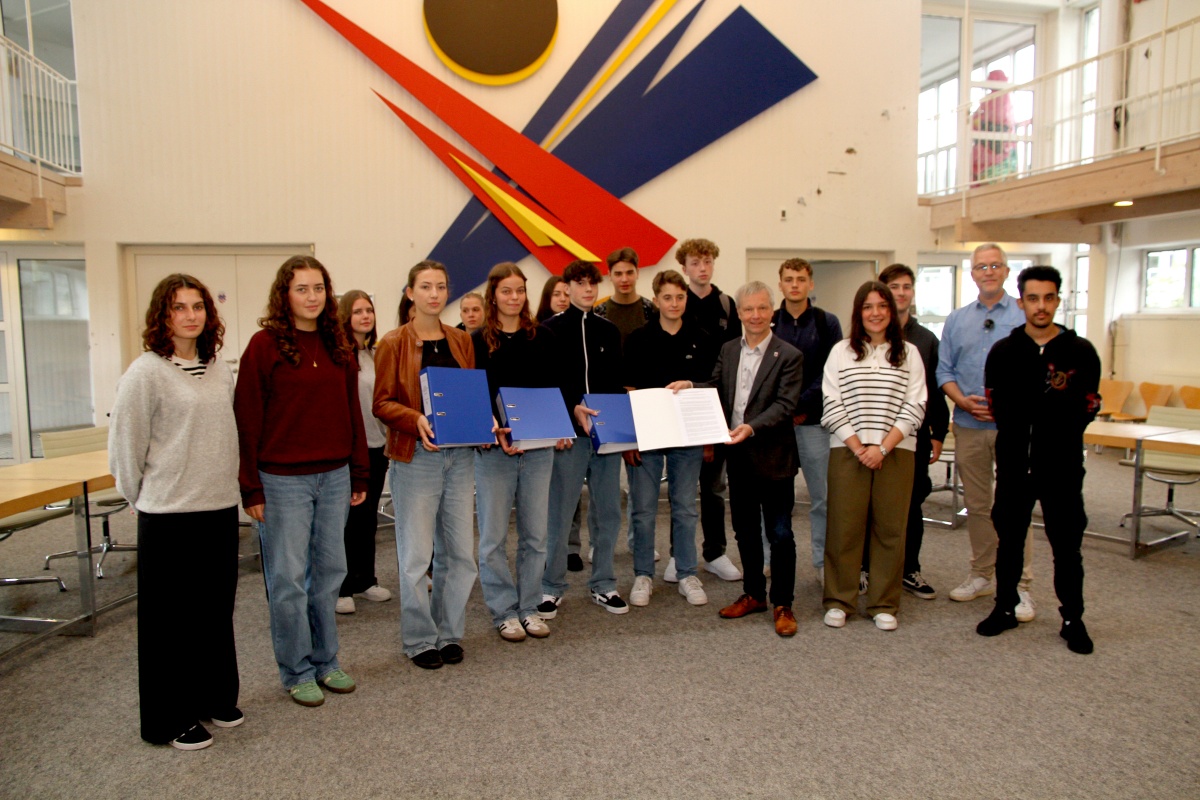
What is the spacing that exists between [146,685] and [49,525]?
379cm

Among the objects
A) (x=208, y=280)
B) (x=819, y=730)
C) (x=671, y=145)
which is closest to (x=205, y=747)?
(x=819, y=730)

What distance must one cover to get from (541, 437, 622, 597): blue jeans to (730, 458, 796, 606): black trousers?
54 cm

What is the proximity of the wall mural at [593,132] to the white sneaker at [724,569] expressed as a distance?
3742mm

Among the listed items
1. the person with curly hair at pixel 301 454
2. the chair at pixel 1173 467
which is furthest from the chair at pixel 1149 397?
the person with curly hair at pixel 301 454

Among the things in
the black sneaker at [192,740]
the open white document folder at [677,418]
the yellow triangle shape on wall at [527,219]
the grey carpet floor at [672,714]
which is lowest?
the grey carpet floor at [672,714]

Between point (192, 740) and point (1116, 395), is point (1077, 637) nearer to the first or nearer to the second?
point (192, 740)

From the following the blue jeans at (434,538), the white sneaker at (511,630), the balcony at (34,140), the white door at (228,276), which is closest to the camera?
the blue jeans at (434,538)

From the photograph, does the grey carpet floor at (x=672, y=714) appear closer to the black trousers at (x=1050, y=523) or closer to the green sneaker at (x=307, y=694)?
the green sneaker at (x=307, y=694)

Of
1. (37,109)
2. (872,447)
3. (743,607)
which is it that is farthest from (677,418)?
(37,109)

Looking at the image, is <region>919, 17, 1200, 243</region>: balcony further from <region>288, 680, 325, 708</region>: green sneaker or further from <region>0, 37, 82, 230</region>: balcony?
<region>0, 37, 82, 230</region>: balcony

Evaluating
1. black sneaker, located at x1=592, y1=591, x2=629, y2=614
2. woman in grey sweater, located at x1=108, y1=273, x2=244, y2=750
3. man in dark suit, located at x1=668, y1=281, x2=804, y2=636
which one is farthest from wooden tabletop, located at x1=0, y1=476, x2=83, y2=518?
man in dark suit, located at x1=668, y1=281, x2=804, y2=636

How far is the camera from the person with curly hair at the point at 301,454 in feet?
7.85

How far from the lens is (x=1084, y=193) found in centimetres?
648

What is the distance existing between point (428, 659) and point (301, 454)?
3.26ft
